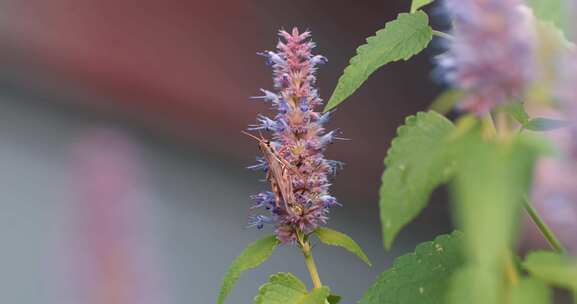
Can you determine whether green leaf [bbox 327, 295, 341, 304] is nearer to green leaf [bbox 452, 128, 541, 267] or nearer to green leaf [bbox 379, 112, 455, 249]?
green leaf [bbox 379, 112, 455, 249]

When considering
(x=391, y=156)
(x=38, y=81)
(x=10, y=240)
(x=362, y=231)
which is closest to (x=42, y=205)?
(x=10, y=240)

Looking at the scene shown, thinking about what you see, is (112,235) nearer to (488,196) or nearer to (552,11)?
(552,11)

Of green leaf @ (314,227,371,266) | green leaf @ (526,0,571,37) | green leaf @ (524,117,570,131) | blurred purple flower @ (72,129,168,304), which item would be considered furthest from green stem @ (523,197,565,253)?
blurred purple flower @ (72,129,168,304)

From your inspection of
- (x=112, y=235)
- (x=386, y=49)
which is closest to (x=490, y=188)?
(x=386, y=49)

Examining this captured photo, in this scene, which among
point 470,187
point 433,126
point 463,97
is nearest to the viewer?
point 470,187

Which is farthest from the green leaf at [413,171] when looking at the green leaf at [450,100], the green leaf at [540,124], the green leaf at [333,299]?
the green leaf at [333,299]

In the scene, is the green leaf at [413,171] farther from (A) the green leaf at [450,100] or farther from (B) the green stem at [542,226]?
(B) the green stem at [542,226]

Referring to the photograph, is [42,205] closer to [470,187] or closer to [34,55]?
[34,55]
